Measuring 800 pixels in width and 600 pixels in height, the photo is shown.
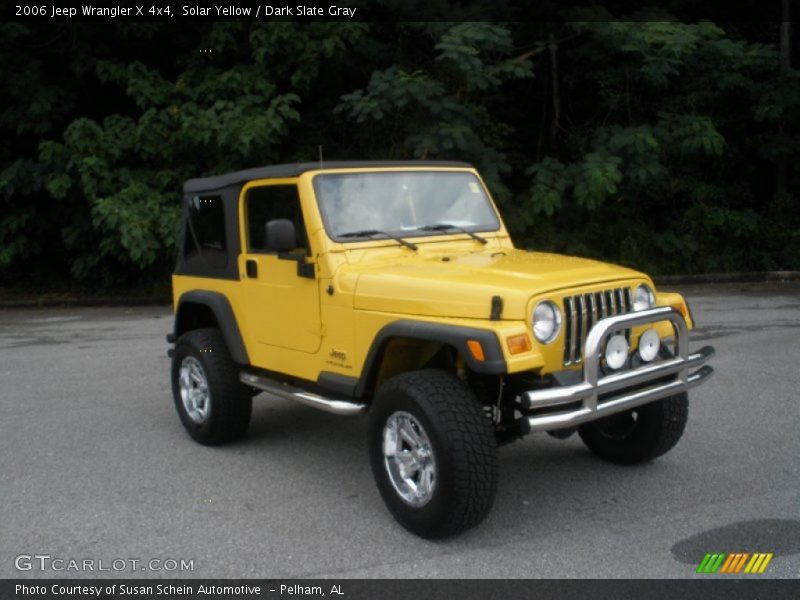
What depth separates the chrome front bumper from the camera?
4.06 meters

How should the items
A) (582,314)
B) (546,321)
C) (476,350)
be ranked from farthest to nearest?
(582,314) → (546,321) → (476,350)

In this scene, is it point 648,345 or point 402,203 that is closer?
point 648,345

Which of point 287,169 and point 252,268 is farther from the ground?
point 287,169

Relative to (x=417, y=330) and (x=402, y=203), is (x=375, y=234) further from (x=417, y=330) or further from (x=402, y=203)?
(x=417, y=330)

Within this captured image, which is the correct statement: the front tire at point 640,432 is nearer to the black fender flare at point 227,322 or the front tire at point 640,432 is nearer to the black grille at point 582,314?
the black grille at point 582,314

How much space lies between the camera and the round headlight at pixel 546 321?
4.23 metres

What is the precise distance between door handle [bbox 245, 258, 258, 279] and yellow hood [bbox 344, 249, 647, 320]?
0.93m

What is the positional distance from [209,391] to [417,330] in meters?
2.18

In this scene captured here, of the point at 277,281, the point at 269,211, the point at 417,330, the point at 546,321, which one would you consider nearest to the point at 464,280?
the point at 417,330

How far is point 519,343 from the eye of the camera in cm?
408

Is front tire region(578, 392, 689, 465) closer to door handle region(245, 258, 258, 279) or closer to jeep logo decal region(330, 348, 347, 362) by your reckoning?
jeep logo decal region(330, 348, 347, 362)
